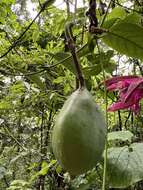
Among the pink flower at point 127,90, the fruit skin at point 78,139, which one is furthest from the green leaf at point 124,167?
the fruit skin at point 78,139

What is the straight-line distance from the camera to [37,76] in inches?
33.3

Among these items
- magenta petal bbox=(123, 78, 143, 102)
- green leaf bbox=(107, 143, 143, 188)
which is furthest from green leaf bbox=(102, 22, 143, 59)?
green leaf bbox=(107, 143, 143, 188)

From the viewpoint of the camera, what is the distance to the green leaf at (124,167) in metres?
0.82

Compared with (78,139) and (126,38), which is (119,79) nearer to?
(126,38)

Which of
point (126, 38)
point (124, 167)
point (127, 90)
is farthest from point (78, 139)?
point (124, 167)

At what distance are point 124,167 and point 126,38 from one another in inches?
16.0

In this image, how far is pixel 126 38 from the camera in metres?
0.49

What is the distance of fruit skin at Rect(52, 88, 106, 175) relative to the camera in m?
0.31

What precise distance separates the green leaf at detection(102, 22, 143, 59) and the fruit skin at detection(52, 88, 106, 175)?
6.7 inches

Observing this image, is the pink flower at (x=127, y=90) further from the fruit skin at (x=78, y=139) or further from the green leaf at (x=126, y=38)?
the fruit skin at (x=78, y=139)

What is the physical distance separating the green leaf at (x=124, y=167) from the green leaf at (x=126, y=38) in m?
0.37

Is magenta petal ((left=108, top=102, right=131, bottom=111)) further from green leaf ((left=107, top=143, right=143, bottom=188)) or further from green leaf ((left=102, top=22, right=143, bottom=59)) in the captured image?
green leaf ((left=107, top=143, right=143, bottom=188))

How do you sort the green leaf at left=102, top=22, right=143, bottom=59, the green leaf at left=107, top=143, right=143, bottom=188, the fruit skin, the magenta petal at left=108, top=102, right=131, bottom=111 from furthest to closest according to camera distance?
the green leaf at left=107, top=143, right=143, bottom=188 < the magenta petal at left=108, top=102, right=131, bottom=111 < the green leaf at left=102, top=22, right=143, bottom=59 < the fruit skin

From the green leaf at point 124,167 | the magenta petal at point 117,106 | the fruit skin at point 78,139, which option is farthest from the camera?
the green leaf at point 124,167
